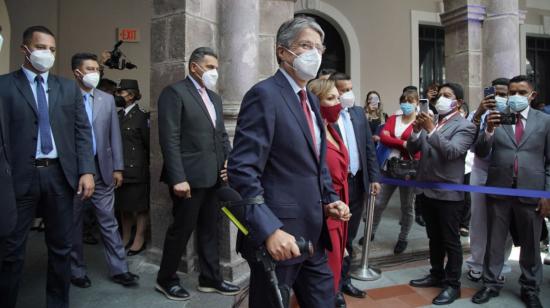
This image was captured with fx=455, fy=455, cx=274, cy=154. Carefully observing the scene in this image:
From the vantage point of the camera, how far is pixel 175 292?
366 centimetres

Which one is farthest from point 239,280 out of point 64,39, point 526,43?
point 526,43

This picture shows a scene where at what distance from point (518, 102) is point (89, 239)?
4797 millimetres

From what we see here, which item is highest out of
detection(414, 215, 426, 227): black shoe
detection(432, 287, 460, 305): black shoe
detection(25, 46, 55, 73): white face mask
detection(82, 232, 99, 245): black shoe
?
detection(25, 46, 55, 73): white face mask

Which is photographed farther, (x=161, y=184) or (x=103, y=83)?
(x=103, y=83)

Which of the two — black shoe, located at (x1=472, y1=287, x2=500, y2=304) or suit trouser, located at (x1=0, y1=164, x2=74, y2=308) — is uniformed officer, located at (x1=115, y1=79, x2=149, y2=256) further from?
black shoe, located at (x1=472, y1=287, x2=500, y2=304)

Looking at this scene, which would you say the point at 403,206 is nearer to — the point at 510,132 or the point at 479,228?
the point at 479,228

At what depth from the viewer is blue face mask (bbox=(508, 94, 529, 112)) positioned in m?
3.92

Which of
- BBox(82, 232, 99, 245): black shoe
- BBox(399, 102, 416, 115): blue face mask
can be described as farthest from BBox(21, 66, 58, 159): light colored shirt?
BBox(399, 102, 416, 115): blue face mask

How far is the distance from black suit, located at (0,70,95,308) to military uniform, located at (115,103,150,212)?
1.62 m

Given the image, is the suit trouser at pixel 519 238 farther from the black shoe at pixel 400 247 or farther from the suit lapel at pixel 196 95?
the suit lapel at pixel 196 95

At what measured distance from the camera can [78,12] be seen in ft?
26.5

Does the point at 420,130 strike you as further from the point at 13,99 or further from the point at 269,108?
the point at 13,99

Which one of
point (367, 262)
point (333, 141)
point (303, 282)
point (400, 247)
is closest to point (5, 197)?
point (303, 282)

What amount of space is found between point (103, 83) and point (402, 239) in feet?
13.8
